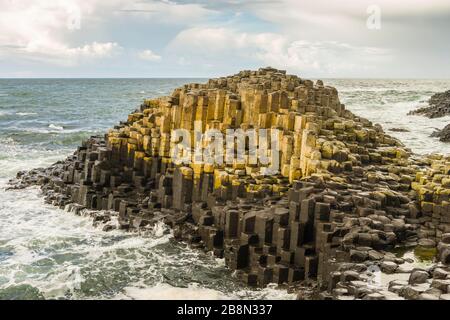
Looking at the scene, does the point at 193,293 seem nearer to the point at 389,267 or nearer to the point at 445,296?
the point at 389,267

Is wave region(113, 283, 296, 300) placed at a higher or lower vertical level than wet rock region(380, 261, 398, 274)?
lower

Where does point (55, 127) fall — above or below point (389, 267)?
above

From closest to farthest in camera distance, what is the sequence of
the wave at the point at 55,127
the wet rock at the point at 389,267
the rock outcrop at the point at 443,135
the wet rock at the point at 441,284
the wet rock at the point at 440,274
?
the wet rock at the point at 441,284 → the wet rock at the point at 440,274 → the wet rock at the point at 389,267 → the rock outcrop at the point at 443,135 → the wave at the point at 55,127

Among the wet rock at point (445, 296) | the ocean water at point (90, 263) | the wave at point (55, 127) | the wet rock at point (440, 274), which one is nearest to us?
the wet rock at point (445, 296)

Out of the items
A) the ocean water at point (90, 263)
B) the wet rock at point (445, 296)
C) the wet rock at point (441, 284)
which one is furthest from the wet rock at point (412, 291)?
the ocean water at point (90, 263)

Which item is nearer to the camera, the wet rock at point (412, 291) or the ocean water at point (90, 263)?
the wet rock at point (412, 291)

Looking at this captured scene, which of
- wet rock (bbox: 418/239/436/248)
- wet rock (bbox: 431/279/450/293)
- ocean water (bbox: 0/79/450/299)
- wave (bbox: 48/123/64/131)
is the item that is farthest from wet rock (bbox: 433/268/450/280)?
wave (bbox: 48/123/64/131)

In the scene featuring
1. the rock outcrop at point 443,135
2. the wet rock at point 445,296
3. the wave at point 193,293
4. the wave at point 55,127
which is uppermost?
the rock outcrop at point 443,135

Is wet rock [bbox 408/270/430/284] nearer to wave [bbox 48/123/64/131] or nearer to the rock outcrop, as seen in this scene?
the rock outcrop

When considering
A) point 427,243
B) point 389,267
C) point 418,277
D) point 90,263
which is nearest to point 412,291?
point 418,277

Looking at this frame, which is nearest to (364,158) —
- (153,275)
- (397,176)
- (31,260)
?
(397,176)

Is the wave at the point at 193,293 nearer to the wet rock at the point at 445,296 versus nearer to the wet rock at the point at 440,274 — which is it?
the wet rock at the point at 440,274

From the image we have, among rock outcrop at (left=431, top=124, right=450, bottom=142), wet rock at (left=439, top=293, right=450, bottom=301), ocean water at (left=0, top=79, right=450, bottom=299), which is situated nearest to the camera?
wet rock at (left=439, top=293, right=450, bottom=301)

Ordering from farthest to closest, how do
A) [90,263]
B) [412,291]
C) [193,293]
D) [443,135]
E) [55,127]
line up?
[55,127] < [443,135] < [90,263] < [193,293] < [412,291]
